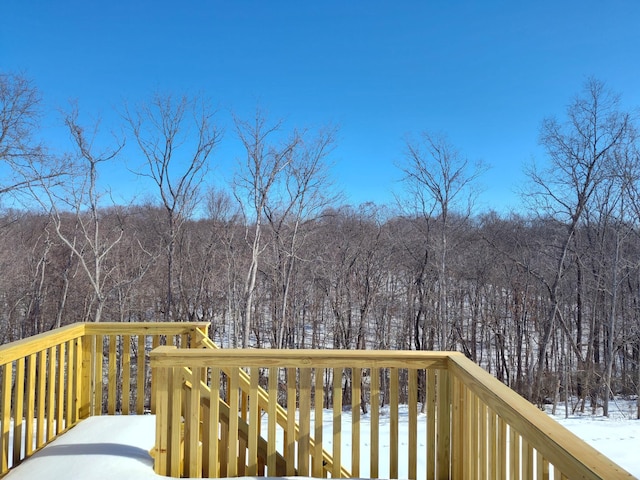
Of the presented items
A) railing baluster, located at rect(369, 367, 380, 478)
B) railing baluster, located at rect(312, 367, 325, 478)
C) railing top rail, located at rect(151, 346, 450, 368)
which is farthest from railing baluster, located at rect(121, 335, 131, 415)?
railing baluster, located at rect(369, 367, 380, 478)

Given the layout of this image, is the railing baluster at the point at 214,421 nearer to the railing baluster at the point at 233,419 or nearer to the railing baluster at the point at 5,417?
the railing baluster at the point at 233,419

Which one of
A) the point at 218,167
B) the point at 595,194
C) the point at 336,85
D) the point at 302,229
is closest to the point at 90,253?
the point at 218,167

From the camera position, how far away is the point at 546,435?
1.17 metres

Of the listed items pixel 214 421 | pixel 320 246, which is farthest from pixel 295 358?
pixel 320 246

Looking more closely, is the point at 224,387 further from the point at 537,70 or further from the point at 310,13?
the point at 537,70

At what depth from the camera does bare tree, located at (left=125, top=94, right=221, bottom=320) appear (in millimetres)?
10062

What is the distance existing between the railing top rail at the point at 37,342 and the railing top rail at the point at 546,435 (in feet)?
8.65

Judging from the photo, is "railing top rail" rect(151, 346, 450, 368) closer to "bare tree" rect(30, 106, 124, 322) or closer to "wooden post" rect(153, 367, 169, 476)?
"wooden post" rect(153, 367, 169, 476)

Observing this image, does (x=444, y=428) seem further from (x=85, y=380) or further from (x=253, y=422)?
(x=85, y=380)

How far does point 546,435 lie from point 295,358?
141cm

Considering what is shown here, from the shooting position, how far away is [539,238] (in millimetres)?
13328

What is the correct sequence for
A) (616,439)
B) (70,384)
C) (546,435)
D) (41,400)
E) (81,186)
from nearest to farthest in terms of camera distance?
(546,435)
(41,400)
(70,384)
(616,439)
(81,186)

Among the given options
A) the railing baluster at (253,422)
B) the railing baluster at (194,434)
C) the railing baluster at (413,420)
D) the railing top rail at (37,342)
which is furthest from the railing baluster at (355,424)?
the railing top rail at (37,342)

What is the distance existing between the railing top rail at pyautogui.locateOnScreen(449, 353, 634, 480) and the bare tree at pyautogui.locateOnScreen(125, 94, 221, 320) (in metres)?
9.98
